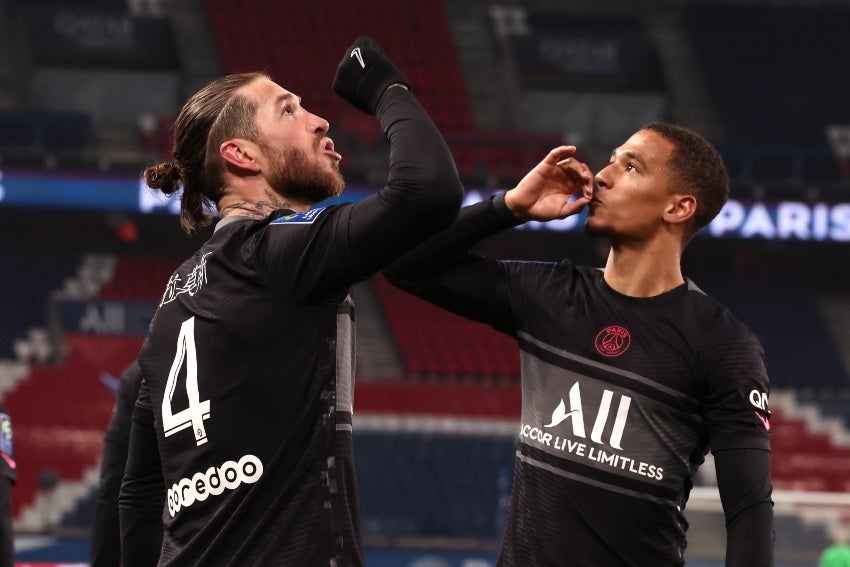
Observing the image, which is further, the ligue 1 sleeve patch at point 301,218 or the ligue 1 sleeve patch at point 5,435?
the ligue 1 sleeve patch at point 5,435

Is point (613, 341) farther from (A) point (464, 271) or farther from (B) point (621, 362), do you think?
(A) point (464, 271)

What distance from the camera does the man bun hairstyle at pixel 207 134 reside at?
9.44ft

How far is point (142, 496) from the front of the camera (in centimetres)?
310

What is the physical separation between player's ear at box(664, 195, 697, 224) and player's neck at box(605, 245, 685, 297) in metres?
0.09

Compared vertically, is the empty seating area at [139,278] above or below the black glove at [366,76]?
above

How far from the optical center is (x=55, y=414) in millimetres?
15242

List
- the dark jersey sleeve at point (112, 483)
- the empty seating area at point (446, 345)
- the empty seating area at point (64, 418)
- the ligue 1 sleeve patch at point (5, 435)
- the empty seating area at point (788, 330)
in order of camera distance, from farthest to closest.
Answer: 1. the empty seating area at point (788, 330)
2. the empty seating area at point (446, 345)
3. the empty seating area at point (64, 418)
4. the dark jersey sleeve at point (112, 483)
5. the ligue 1 sleeve patch at point (5, 435)

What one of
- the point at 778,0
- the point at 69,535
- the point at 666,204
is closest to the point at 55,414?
the point at 69,535

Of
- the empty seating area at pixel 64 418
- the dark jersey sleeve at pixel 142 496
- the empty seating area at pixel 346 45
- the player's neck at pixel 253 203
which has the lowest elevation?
the dark jersey sleeve at pixel 142 496

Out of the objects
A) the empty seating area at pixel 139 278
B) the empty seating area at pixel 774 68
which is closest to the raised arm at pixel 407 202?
the empty seating area at pixel 139 278

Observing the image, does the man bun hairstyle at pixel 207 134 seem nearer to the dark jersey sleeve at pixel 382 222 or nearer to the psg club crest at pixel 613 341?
the dark jersey sleeve at pixel 382 222

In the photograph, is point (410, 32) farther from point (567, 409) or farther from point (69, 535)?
point (567, 409)

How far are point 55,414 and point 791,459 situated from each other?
900 centimetres

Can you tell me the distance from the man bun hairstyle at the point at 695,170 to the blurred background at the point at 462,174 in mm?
10226
